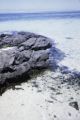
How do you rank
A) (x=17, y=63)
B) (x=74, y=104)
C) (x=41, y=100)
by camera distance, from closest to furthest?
(x=74, y=104), (x=41, y=100), (x=17, y=63)

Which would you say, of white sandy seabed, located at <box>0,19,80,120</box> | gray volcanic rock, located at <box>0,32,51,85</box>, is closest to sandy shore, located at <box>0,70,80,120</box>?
white sandy seabed, located at <box>0,19,80,120</box>

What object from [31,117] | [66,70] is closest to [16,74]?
[31,117]

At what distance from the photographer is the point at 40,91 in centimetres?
549

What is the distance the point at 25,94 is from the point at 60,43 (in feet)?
21.0

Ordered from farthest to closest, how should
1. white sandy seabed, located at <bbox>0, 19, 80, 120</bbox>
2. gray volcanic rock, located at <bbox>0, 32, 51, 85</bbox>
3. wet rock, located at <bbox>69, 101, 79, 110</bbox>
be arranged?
gray volcanic rock, located at <bbox>0, 32, 51, 85</bbox>
wet rock, located at <bbox>69, 101, 79, 110</bbox>
white sandy seabed, located at <bbox>0, 19, 80, 120</bbox>

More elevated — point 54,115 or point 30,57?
point 30,57

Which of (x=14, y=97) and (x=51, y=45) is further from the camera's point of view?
(x=51, y=45)

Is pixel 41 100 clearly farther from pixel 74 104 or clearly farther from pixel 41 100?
pixel 74 104

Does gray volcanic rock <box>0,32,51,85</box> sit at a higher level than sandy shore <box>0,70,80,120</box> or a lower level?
higher

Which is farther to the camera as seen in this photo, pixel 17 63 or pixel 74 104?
pixel 17 63

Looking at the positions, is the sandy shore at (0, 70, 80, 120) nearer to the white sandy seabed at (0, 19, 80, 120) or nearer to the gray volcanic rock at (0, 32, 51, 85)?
the white sandy seabed at (0, 19, 80, 120)

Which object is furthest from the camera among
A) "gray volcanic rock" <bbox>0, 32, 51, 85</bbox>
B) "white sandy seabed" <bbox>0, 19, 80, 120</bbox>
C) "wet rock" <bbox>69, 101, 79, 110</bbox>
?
"gray volcanic rock" <bbox>0, 32, 51, 85</bbox>

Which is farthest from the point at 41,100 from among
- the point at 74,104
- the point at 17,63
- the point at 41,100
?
the point at 17,63

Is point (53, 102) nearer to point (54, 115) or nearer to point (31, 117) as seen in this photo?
point (54, 115)
